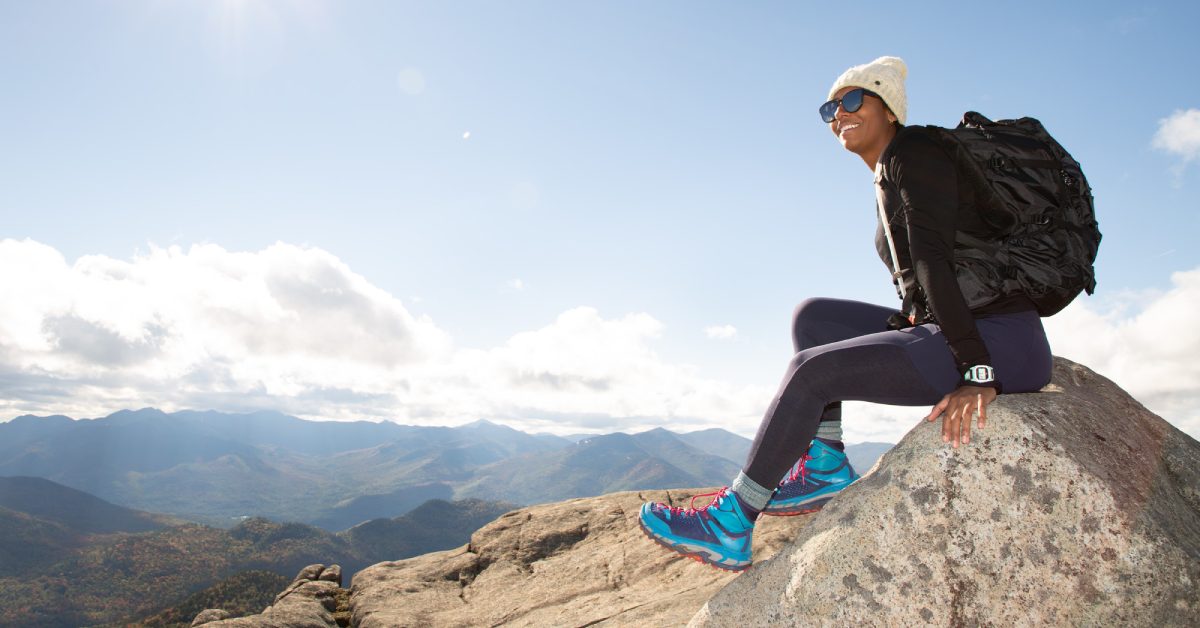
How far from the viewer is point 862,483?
523cm

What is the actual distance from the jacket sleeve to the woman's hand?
28 cm

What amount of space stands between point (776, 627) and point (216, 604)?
13329 cm

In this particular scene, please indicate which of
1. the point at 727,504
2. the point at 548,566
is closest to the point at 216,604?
the point at 548,566

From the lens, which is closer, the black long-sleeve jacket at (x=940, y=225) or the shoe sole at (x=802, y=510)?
the black long-sleeve jacket at (x=940, y=225)

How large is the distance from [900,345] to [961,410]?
2.35 feet

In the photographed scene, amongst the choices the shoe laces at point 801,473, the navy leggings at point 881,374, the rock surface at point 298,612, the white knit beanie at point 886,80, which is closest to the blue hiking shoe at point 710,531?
the navy leggings at point 881,374

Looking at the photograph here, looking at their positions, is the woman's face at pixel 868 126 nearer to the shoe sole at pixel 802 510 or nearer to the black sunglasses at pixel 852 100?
the black sunglasses at pixel 852 100

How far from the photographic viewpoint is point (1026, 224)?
441 centimetres

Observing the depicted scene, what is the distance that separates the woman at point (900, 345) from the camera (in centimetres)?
430

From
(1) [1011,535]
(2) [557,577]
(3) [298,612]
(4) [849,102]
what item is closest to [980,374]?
(1) [1011,535]

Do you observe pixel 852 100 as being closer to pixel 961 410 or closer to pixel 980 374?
pixel 980 374

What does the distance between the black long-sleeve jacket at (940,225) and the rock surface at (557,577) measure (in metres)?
4.28

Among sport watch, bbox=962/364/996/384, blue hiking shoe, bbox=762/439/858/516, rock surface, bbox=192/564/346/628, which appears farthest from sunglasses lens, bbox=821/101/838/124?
rock surface, bbox=192/564/346/628

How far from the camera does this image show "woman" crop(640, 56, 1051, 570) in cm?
430
